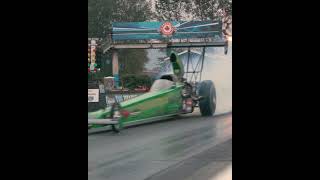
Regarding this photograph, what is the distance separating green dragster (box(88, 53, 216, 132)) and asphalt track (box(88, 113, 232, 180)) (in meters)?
0.06

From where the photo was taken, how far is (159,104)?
4031mm

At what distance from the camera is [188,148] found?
13.1 feet

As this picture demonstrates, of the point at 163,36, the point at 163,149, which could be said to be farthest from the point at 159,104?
the point at 163,36

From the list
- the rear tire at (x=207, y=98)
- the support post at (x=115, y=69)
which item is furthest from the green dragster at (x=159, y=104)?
the support post at (x=115, y=69)

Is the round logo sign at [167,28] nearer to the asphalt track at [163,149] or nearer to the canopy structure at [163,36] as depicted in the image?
the canopy structure at [163,36]

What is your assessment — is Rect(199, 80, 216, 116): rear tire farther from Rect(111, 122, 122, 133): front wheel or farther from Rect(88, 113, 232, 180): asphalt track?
Rect(111, 122, 122, 133): front wheel

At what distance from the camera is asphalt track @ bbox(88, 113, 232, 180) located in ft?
13.0

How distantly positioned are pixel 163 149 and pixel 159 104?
0.36 meters

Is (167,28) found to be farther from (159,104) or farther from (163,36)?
(159,104)

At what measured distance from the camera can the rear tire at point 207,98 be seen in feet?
13.0

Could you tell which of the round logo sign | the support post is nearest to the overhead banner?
the round logo sign
